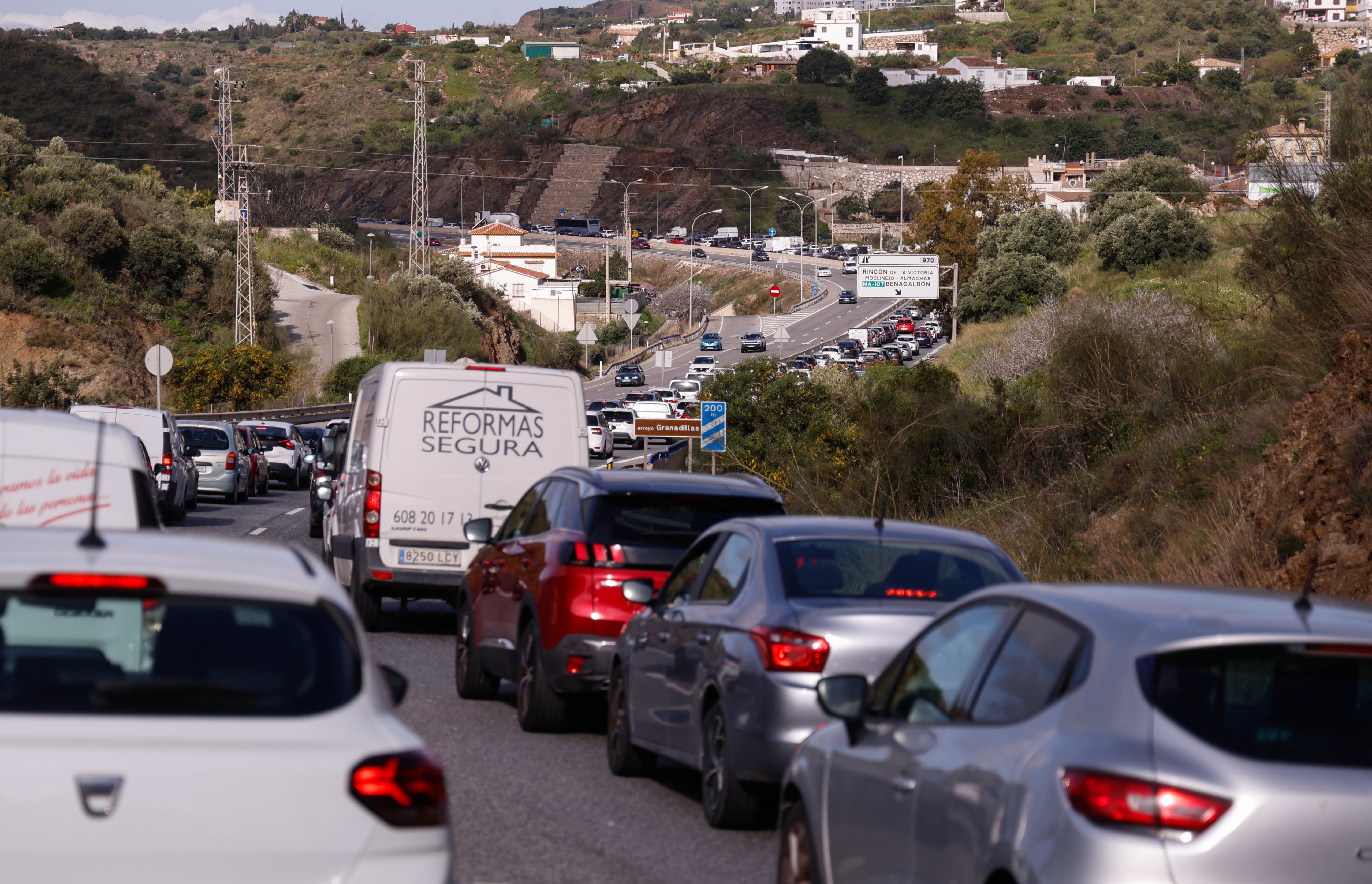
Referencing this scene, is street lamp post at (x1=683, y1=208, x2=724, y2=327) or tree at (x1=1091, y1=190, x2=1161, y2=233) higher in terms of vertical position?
tree at (x1=1091, y1=190, x2=1161, y2=233)

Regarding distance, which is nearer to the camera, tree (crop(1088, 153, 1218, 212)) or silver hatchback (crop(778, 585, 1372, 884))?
silver hatchback (crop(778, 585, 1372, 884))

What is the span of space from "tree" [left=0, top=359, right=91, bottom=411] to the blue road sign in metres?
26.7

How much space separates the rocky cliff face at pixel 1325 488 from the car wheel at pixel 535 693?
18.3 feet

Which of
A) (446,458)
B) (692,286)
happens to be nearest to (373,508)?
(446,458)

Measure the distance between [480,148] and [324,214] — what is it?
49261 millimetres

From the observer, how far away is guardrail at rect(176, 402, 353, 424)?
172 feet

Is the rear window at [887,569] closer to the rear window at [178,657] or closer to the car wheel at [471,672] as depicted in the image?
the rear window at [178,657]

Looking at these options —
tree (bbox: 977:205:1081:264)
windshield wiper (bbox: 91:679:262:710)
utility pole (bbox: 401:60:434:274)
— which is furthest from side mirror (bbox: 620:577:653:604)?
tree (bbox: 977:205:1081:264)

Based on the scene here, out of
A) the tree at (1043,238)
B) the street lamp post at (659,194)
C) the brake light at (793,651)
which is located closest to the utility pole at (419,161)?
the tree at (1043,238)

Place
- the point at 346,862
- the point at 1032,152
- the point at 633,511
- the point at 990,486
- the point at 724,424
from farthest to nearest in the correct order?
the point at 1032,152 → the point at 724,424 → the point at 990,486 → the point at 633,511 → the point at 346,862

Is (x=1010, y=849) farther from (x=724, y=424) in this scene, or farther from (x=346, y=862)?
(x=724, y=424)

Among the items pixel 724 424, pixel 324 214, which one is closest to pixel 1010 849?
pixel 724 424

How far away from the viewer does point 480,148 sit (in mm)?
195875

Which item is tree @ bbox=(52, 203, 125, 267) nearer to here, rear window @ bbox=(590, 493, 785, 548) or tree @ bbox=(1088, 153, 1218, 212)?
tree @ bbox=(1088, 153, 1218, 212)
